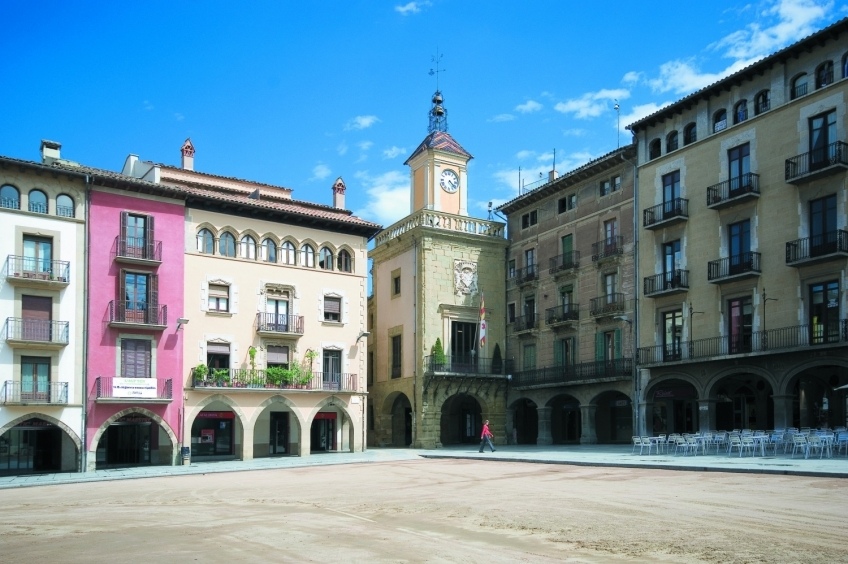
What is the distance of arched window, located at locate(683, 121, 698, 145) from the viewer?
4016cm

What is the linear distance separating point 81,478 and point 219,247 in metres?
13.5

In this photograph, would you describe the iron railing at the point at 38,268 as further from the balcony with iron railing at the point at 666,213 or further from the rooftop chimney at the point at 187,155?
the balcony with iron railing at the point at 666,213

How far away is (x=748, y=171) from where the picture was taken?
121 ft

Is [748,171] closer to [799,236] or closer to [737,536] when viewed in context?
[799,236]

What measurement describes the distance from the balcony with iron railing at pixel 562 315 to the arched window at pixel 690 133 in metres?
10.8

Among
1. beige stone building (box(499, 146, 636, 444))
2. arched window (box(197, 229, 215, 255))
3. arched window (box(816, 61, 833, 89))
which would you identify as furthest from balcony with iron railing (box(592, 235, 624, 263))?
arched window (box(197, 229, 215, 255))

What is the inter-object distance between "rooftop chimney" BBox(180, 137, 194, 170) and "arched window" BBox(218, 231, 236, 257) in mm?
5876

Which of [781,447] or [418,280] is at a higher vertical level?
[418,280]

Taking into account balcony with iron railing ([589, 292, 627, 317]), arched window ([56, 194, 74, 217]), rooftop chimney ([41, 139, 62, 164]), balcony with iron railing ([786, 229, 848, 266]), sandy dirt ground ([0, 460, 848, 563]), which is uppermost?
rooftop chimney ([41, 139, 62, 164])

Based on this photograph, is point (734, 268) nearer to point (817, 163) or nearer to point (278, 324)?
point (817, 163)

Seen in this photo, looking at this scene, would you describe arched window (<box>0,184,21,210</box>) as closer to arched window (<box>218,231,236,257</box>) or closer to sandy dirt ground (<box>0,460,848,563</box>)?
arched window (<box>218,231,236,257</box>)

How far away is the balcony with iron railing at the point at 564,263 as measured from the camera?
46719 millimetres

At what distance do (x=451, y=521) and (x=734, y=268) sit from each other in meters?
25.1

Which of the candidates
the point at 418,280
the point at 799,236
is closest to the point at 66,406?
the point at 418,280
